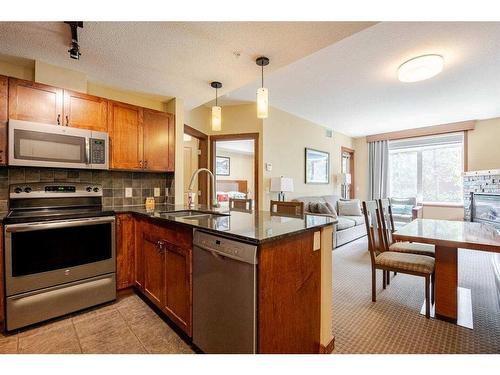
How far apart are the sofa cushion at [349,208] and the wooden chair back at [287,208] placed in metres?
3.41

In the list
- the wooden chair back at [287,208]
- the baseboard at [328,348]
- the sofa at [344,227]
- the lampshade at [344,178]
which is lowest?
the baseboard at [328,348]

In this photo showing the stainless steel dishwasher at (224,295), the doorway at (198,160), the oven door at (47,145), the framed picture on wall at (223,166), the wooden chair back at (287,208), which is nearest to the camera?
the stainless steel dishwasher at (224,295)

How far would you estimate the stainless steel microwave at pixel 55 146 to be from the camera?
1990mm

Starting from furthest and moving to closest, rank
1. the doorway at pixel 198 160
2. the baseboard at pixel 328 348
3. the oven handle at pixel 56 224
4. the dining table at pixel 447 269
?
the doorway at pixel 198 160
the dining table at pixel 447 269
the oven handle at pixel 56 224
the baseboard at pixel 328 348

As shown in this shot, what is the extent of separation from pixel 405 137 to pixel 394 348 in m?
5.70

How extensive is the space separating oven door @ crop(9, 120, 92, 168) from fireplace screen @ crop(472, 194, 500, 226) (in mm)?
6249

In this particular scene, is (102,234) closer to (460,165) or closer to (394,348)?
(394,348)

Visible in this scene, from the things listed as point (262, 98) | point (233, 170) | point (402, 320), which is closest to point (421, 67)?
point (262, 98)

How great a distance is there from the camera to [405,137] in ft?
19.4

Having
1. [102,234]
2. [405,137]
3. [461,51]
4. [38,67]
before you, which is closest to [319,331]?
[102,234]

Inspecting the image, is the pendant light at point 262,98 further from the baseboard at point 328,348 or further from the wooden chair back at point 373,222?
the baseboard at point 328,348

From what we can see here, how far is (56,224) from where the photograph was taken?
6.24ft

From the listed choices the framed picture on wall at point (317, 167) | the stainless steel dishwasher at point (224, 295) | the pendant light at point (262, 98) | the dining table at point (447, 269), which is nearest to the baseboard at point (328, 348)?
the stainless steel dishwasher at point (224, 295)
